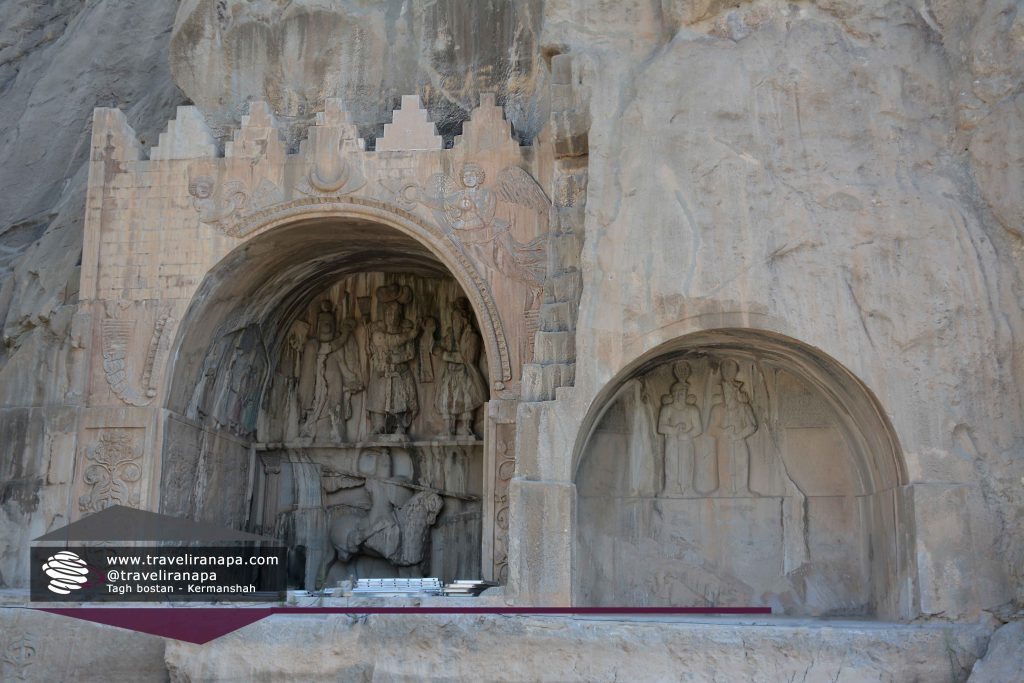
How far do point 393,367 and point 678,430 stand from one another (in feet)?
16.4

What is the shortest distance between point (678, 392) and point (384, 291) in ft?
17.1

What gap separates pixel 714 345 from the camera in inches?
447

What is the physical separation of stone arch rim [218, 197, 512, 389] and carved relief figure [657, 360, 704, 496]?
71.7 inches

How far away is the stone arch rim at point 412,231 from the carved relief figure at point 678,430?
1.82 metres

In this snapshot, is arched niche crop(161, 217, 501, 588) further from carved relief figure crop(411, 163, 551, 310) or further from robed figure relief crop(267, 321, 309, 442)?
carved relief figure crop(411, 163, 551, 310)

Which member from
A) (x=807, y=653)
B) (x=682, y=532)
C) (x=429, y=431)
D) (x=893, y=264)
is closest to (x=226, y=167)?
(x=429, y=431)

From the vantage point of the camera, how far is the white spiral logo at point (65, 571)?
38.7 ft

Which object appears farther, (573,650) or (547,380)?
(547,380)

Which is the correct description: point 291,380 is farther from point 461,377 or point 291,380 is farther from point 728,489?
point 728,489

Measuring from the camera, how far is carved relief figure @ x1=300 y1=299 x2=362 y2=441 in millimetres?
15789

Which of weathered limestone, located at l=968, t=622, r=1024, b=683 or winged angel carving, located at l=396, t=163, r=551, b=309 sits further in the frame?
winged angel carving, located at l=396, t=163, r=551, b=309

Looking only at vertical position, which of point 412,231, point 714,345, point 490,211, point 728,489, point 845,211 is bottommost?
point 728,489

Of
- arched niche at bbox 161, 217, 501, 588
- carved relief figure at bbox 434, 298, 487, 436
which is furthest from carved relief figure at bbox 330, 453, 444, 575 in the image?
carved relief figure at bbox 434, 298, 487, 436

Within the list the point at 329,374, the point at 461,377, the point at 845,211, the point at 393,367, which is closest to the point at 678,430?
the point at 845,211
